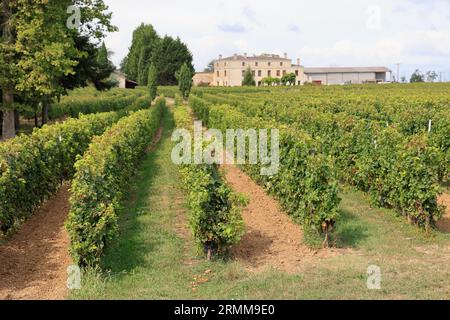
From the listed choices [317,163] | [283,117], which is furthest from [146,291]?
[283,117]

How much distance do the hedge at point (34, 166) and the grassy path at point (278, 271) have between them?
1943 millimetres

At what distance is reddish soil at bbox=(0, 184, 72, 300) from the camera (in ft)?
24.7

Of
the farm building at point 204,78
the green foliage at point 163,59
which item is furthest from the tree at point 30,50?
the farm building at point 204,78

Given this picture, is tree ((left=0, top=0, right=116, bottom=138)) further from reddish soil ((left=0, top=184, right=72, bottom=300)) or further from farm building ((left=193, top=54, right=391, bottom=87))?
farm building ((left=193, top=54, right=391, bottom=87))

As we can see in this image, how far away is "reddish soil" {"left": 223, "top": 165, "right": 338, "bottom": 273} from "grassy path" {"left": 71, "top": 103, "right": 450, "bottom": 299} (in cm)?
27

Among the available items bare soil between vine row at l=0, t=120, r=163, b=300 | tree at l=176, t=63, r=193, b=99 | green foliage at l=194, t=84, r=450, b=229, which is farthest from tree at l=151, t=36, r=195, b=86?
bare soil between vine row at l=0, t=120, r=163, b=300

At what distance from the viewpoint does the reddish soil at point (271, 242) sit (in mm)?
8531

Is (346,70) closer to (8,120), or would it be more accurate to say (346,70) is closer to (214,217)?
(8,120)

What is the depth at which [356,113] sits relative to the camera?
20453mm

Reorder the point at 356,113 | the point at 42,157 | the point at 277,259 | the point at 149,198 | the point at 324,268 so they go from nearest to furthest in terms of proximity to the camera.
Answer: the point at 324,268 < the point at 277,259 < the point at 42,157 < the point at 149,198 < the point at 356,113

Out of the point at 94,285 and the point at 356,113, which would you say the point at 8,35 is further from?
the point at 94,285

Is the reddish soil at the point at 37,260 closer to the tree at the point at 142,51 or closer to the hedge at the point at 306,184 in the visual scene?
the hedge at the point at 306,184

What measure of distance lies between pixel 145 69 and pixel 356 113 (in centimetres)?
9589

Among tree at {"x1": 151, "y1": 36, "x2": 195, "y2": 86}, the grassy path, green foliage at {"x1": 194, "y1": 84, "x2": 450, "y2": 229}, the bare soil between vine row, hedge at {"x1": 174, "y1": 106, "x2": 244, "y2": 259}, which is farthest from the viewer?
tree at {"x1": 151, "y1": 36, "x2": 195, "y2": 86}
